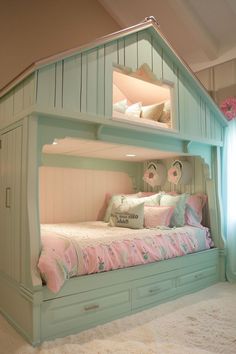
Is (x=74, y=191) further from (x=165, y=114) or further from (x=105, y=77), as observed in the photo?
(x=105, y=77)

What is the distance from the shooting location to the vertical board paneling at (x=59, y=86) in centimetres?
197

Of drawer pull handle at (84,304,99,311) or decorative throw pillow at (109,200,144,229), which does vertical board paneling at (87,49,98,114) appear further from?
drawer pull handle at (84,304,99,311)

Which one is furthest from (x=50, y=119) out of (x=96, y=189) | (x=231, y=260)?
(x=231, y=260)

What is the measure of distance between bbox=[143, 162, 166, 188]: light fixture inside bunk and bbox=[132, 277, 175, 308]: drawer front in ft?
4.45

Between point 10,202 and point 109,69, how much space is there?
1.30m

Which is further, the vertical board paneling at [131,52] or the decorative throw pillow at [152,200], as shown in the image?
the decorative throw pillow at [152,200]

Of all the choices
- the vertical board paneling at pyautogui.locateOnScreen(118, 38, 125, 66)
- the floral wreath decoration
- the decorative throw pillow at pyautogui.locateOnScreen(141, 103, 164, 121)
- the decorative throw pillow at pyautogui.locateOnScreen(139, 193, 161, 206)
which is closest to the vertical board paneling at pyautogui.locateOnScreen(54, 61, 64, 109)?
the vertical board paneling at pyautogui.locateOnScreen(118, 38, 125, 66)

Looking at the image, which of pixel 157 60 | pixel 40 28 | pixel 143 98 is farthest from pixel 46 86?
pixel 143 98

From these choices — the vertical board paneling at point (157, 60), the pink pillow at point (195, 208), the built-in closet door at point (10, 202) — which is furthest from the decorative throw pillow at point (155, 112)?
the built-in closet door at point (10, 202)

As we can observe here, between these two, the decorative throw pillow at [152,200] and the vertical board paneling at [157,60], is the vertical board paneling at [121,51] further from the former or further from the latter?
the decorative throw pillow at [152,200]

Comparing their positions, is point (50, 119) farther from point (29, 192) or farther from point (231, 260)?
point (231, 260)

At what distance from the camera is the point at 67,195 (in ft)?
10.9

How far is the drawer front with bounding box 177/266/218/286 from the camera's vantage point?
2.79 meters

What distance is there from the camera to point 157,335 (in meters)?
1.97
